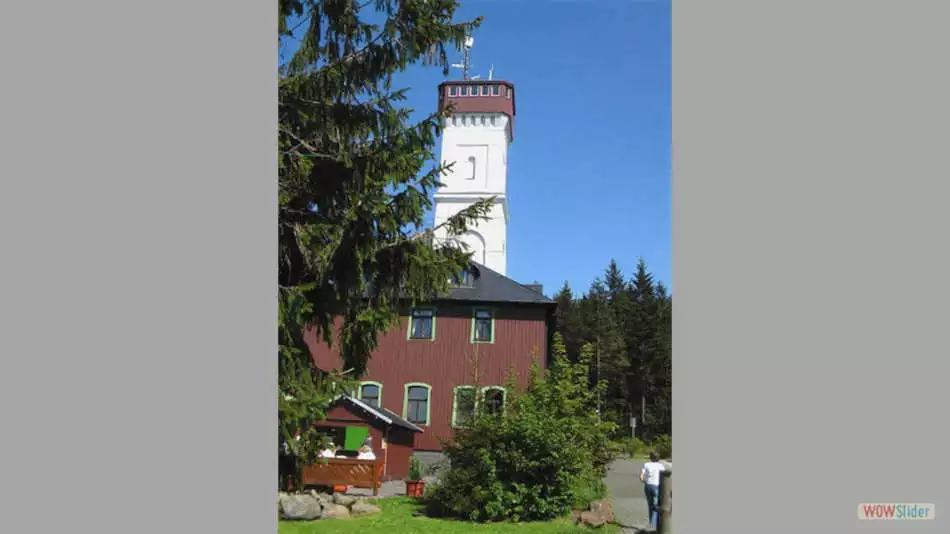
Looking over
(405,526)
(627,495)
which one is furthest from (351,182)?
(627,495)

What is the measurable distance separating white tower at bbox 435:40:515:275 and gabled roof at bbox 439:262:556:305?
0.62 m

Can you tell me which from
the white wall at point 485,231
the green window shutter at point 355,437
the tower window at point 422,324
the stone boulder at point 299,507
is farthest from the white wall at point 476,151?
the green window shutter at point 355,437

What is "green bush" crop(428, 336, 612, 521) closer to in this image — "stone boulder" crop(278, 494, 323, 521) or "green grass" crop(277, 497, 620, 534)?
"green grass" crop(277, 497, 620, 534)

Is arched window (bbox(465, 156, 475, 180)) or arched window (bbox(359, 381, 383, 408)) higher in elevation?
arched window (bbox(465, 156, 475, 180))

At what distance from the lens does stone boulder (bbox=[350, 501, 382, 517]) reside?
5035 millimetres

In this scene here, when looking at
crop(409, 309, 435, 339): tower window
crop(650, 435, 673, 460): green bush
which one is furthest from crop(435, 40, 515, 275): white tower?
crop(650, 435, 673, 460): green bush

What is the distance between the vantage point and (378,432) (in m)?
6.59

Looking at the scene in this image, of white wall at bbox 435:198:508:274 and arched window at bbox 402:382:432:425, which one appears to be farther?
arched window at bbox 402:382:432:425

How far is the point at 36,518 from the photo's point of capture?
2.87m

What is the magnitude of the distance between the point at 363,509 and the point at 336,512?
0.60 m
